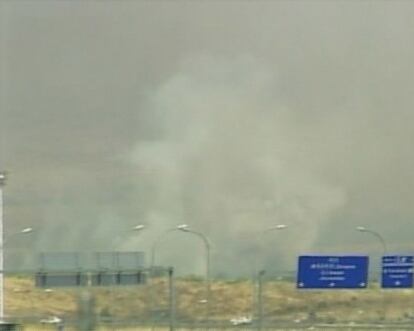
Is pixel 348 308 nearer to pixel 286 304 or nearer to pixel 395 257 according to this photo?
pixel 286 304

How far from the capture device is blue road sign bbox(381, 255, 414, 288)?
66375 millimetres

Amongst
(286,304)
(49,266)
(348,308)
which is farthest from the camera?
(286,304)

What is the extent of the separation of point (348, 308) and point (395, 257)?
1626 centimetres

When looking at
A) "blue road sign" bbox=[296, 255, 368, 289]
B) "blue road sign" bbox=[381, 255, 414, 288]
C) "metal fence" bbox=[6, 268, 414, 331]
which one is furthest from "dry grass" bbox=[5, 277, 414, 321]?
"blue road sign" bbox=[296, 255, 368, 289]

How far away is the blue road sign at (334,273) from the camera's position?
64.8 meters

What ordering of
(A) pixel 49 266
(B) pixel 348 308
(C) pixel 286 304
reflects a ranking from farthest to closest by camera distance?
(C) pixel 286 304
(B) pixel 348 308
(A) pixel 49 266

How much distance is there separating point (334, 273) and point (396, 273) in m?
4.04

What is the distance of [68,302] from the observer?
85375mm

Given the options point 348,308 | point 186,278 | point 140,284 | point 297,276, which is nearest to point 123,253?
point 140,284

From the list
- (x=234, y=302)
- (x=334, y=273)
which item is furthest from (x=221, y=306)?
(x=334, y=273)

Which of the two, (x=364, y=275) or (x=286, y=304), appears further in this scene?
(x=286, y=304)

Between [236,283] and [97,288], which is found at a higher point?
[236,283]

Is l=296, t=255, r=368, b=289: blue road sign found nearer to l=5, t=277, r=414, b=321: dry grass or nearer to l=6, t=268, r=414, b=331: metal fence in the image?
l=6, t=268, r=414, b=331: metal fence

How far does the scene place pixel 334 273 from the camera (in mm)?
65312
